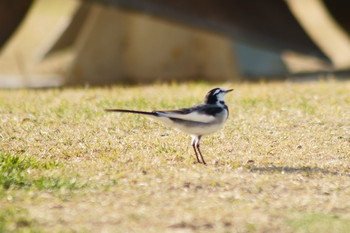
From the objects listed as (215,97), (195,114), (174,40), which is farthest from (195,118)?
(174,40)

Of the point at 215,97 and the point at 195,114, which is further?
the point at 215,97

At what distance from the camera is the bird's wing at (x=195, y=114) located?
9289 mm

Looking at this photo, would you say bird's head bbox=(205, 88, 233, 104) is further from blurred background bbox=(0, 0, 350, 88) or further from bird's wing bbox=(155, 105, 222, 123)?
blurred background bbox=(0, 0, 350, 88)

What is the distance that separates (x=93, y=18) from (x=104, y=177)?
599 inches

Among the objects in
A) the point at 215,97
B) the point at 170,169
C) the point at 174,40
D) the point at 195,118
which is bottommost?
the point at 170,169

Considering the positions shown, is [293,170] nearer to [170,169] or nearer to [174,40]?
[170,169]

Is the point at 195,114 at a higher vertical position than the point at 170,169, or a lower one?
higher

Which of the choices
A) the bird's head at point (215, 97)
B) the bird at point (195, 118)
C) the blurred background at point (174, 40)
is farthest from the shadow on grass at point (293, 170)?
the blurred background at point (174, 40)

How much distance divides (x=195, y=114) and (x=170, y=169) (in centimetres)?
69

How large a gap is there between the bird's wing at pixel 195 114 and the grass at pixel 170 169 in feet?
1.92

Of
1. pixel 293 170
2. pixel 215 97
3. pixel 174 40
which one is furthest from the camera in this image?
pixel 174 40

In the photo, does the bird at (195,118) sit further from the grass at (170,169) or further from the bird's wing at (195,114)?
the grass at (170,169)

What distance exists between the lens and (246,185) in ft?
29.0

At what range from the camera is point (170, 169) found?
952cm
